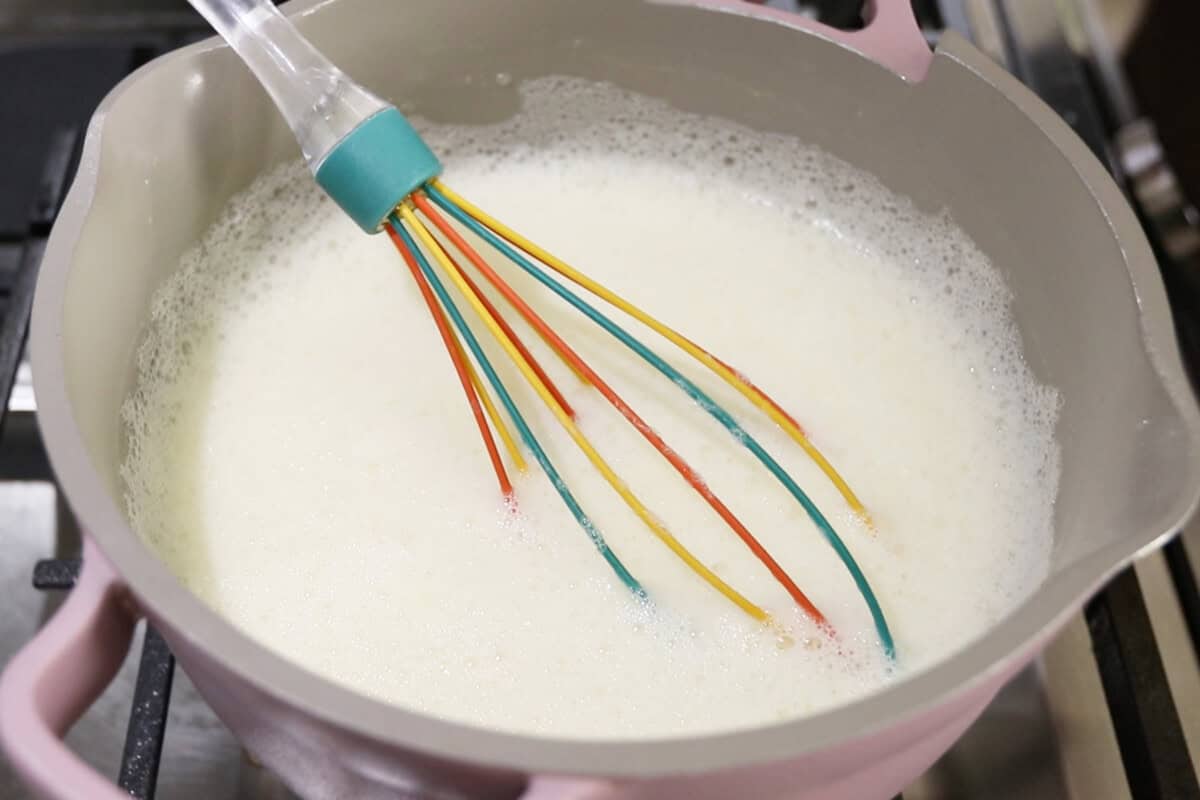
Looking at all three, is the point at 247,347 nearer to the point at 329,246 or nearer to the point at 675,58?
the point at 329,246

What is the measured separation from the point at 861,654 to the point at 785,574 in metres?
0.06

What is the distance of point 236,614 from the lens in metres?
0.61

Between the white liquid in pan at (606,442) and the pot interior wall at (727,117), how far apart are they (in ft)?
0.09

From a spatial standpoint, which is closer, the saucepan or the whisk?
the saucepan

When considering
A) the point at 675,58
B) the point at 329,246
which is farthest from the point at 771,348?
the point at 329,246

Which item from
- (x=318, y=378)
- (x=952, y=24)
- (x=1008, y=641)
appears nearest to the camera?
(x=1008, y=641)

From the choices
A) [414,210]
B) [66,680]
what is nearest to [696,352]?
[414,210]

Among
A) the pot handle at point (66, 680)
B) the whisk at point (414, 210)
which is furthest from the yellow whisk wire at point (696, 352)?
the pot handle at point (66, 680)

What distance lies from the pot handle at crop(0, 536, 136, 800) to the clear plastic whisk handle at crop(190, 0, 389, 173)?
27 cm

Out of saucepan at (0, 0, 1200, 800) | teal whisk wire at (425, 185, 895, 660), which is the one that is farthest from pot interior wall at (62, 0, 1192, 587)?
teal whisk wire at (425, 185, 895, 660)

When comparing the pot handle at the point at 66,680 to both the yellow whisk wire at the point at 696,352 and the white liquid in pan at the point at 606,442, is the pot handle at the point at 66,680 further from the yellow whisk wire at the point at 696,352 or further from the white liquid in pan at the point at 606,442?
the yellow whisk wire at the point at 696,352

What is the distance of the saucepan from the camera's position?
15.5 inches

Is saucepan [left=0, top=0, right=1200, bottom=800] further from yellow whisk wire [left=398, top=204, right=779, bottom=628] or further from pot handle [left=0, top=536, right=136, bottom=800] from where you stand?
yellow whisk wire [left=398, top=204, right=779, bottom=628]

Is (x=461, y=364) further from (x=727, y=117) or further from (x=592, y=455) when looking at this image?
(x=727, y=117)
